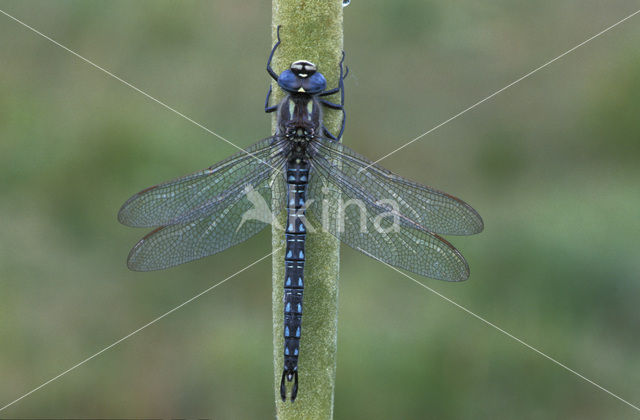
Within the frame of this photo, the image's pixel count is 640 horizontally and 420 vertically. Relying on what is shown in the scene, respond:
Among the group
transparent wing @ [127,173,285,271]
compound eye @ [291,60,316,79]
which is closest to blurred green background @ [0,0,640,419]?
transparent wing @ [127,173,285,271]

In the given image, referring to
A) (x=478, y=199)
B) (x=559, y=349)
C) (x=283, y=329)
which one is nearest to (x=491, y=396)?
(x=559, y=349)

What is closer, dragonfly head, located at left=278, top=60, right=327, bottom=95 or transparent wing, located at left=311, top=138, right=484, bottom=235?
dragonfly head, located at left=278, top=60, right=327, bottom=95

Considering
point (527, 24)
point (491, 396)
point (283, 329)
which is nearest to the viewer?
point (283, 329)

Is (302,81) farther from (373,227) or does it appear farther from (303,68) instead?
(373,227)

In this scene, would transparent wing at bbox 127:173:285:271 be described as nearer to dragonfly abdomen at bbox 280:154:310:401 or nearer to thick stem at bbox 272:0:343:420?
dragonfly abdomen at bbox 280:154:310:401

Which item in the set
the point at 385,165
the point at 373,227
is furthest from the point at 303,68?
the point at 385,165

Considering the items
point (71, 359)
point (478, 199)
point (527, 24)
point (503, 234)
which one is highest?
point (527, 24)

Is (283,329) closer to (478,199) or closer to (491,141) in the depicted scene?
(478,199)
